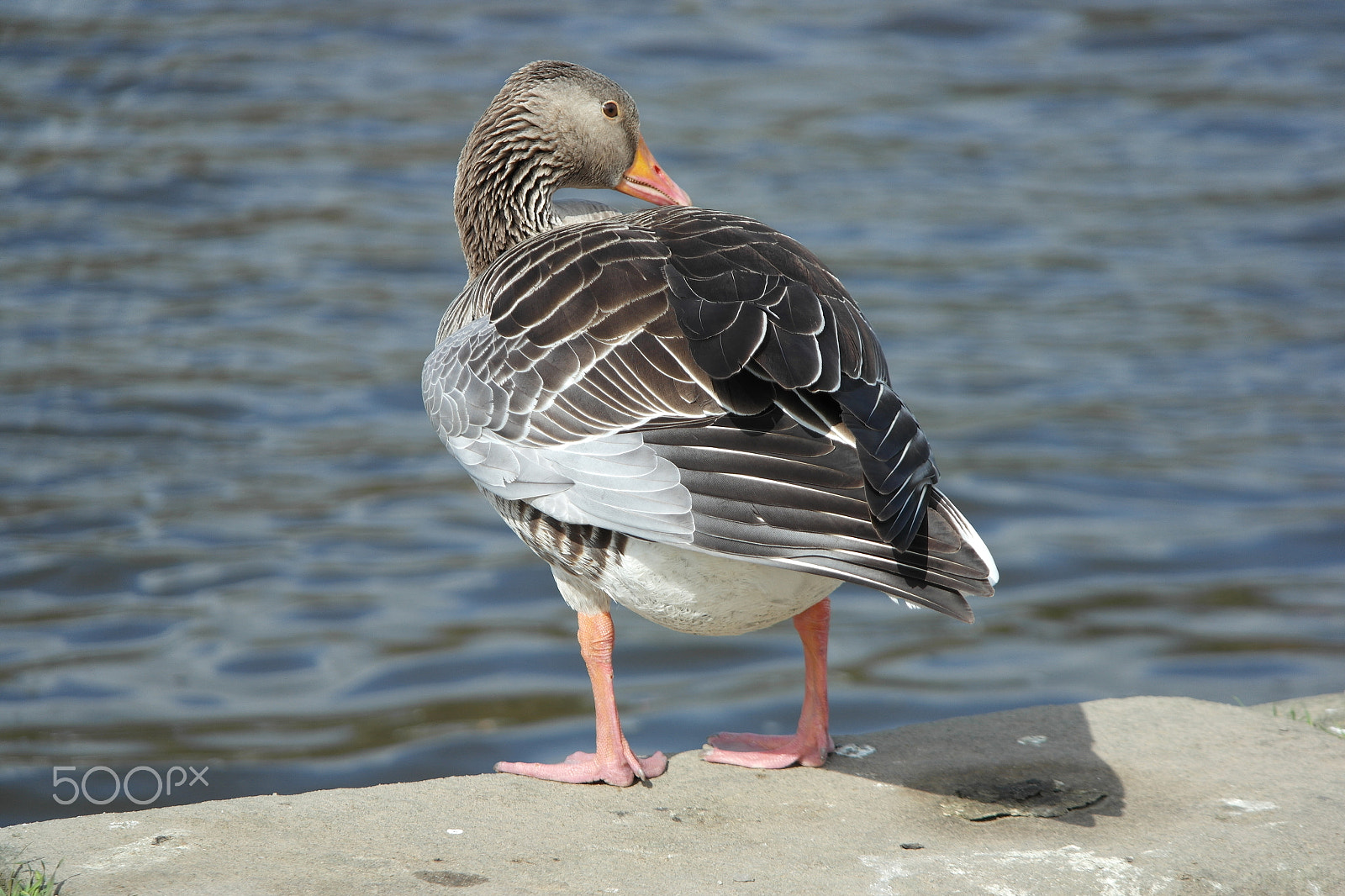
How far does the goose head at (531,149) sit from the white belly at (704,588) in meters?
2.04

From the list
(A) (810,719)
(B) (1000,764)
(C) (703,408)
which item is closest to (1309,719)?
(B) (1000,764)

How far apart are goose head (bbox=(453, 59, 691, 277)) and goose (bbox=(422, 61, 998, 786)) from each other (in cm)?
Answer: 68

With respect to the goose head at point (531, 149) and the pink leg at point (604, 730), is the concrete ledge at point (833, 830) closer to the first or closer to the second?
the pink leg at point (604, 730)

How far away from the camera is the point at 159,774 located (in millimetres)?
5969

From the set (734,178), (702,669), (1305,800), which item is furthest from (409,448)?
(1305,800)

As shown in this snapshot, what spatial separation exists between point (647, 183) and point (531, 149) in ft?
2.06

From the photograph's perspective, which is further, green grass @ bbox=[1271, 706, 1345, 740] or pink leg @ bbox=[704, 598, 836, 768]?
green grass @ bbox=[1271, 706, 1345, 740]

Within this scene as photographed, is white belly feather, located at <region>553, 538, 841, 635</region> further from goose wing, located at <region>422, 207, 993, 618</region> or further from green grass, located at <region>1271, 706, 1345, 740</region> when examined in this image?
green grass, located at <region>1271, 706, 1345, 740</region>

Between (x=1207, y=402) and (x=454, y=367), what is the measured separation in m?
7.49

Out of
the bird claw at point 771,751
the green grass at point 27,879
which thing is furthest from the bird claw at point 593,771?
the green grass at point 27,879

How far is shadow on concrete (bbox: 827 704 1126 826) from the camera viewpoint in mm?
4016

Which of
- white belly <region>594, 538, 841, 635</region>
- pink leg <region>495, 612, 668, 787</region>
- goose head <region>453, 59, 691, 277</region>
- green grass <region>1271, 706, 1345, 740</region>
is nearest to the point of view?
white belly <region>594, 538, 841, 635</region>

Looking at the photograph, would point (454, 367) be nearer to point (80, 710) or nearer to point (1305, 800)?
point (1305, 800)

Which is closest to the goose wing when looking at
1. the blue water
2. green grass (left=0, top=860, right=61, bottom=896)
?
green grass (left=0, top=860, right=61, bottom=896)
